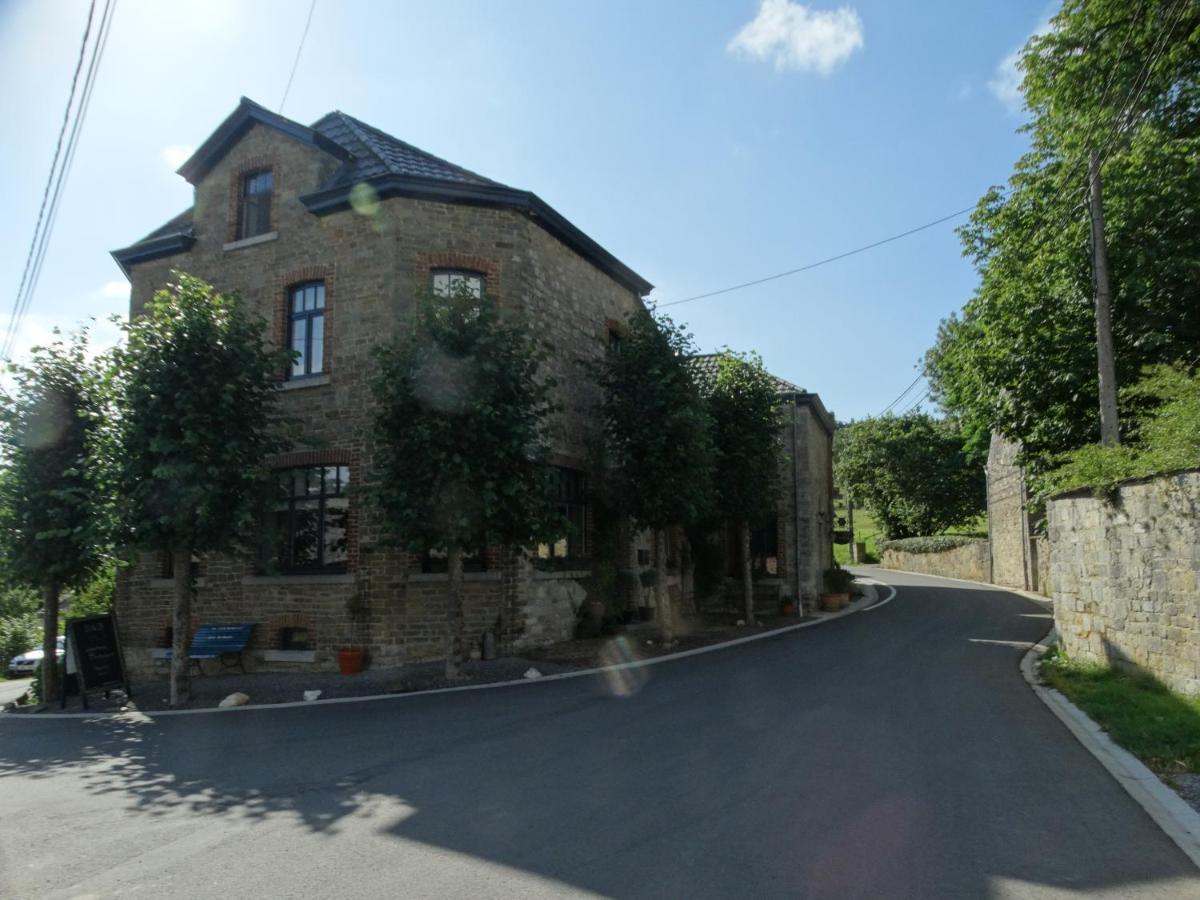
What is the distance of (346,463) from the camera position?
46.4 ft

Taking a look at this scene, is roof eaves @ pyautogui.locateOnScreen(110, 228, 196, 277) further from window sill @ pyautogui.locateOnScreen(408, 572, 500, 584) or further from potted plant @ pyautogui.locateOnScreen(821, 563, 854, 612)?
potted plant @ pyautogui.locateOnScreen(821, 563, 854, 612)

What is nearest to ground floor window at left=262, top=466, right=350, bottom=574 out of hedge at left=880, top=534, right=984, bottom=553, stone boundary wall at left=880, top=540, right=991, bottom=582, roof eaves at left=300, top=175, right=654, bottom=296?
roof eaves at left=300, top=175, right=654, bottom=296

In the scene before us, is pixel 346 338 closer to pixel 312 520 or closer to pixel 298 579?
pixel 312 520

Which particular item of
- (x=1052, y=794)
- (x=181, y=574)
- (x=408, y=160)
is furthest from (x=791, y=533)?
(x=1052, y=794)

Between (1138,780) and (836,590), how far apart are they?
20.0 meters

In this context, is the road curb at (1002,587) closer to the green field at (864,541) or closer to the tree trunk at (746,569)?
the green field at (864,541)

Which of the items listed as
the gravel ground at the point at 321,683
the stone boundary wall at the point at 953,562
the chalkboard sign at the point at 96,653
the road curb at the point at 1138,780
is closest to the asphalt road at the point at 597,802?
the road curb at the point at 1138,780

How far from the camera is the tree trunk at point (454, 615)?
12367 mm

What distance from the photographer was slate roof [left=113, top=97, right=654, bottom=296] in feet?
47.8

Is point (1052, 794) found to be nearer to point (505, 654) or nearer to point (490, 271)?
point (505, 654)

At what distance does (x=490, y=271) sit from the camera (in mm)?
14898

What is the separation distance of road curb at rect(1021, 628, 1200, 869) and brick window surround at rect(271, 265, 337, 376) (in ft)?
39.3

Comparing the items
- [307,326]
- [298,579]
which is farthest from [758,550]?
[307,326]

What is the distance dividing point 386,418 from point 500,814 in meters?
7.77
